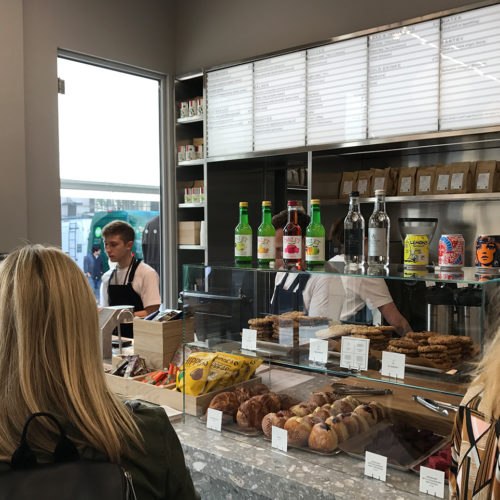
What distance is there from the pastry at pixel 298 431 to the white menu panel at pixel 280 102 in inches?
98.4

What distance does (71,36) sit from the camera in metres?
3.85

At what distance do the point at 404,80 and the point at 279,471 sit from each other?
255 centimetres

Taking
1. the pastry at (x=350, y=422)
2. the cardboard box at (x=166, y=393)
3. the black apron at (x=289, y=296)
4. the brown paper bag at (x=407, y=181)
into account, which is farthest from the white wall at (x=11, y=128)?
the pastry at (x=350, y=422)

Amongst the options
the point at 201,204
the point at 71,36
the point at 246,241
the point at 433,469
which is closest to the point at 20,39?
the point at 71,36

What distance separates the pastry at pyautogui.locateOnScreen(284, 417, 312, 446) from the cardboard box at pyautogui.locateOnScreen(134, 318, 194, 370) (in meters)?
0.80

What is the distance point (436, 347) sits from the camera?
139 cm

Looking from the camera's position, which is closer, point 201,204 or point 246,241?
point 246,241

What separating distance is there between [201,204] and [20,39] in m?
1.75

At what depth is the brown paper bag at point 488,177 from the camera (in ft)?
9.99

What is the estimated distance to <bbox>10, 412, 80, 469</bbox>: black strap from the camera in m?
0.77

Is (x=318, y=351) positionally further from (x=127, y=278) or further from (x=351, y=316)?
(x=127, y=278)

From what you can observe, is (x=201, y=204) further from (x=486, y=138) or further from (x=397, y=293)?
(x=397, y=293)

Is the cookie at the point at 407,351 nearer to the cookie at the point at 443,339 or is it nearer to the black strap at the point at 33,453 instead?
the cookie at the point at 443,339

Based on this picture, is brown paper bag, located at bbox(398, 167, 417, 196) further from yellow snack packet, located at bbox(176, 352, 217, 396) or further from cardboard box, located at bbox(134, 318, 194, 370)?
yellow snack packet, located at bbox(176, 352, 217, 396)
